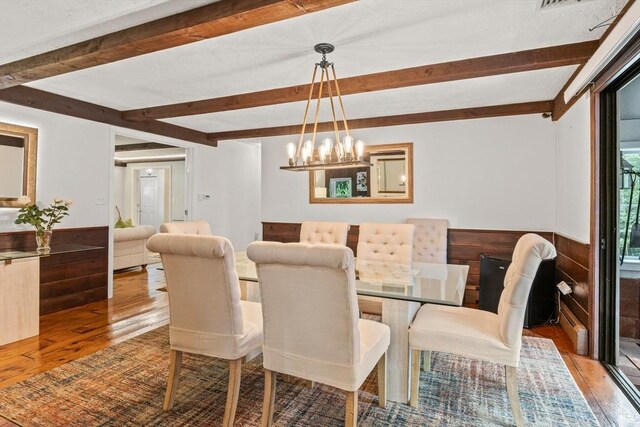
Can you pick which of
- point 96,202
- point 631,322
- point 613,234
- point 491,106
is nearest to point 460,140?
point 491,106

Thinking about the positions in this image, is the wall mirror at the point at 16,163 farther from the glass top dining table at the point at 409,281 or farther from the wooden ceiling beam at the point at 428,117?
the wooden ceiling beam at the point at 428,117

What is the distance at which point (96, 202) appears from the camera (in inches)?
165

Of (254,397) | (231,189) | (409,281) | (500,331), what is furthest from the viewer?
(231,189)

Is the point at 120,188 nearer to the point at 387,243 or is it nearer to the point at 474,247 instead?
the point at 387,243

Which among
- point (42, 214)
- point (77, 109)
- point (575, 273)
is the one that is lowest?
point (575, 273)

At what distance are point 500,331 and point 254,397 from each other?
1472mm

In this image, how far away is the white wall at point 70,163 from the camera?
354 centimetres

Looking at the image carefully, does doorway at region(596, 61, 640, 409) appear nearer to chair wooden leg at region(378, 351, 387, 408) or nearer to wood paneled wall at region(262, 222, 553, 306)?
wood paneled wall at region(262, 222, 553, 306)

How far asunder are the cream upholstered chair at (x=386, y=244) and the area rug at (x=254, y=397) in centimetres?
87

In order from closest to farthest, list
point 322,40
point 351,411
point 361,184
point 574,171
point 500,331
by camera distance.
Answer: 1. point 351,411
2. point 500,331
3. point 322,40
4. point 574,171
5. point 361,184

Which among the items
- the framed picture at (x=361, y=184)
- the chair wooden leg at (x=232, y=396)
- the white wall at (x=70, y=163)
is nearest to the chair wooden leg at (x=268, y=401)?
the chair wooden leg at (x=232, y=396)

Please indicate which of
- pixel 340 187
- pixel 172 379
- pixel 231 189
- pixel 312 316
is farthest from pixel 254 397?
pixel 231 189

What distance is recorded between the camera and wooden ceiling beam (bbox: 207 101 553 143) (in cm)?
397

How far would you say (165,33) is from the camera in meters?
2.08
